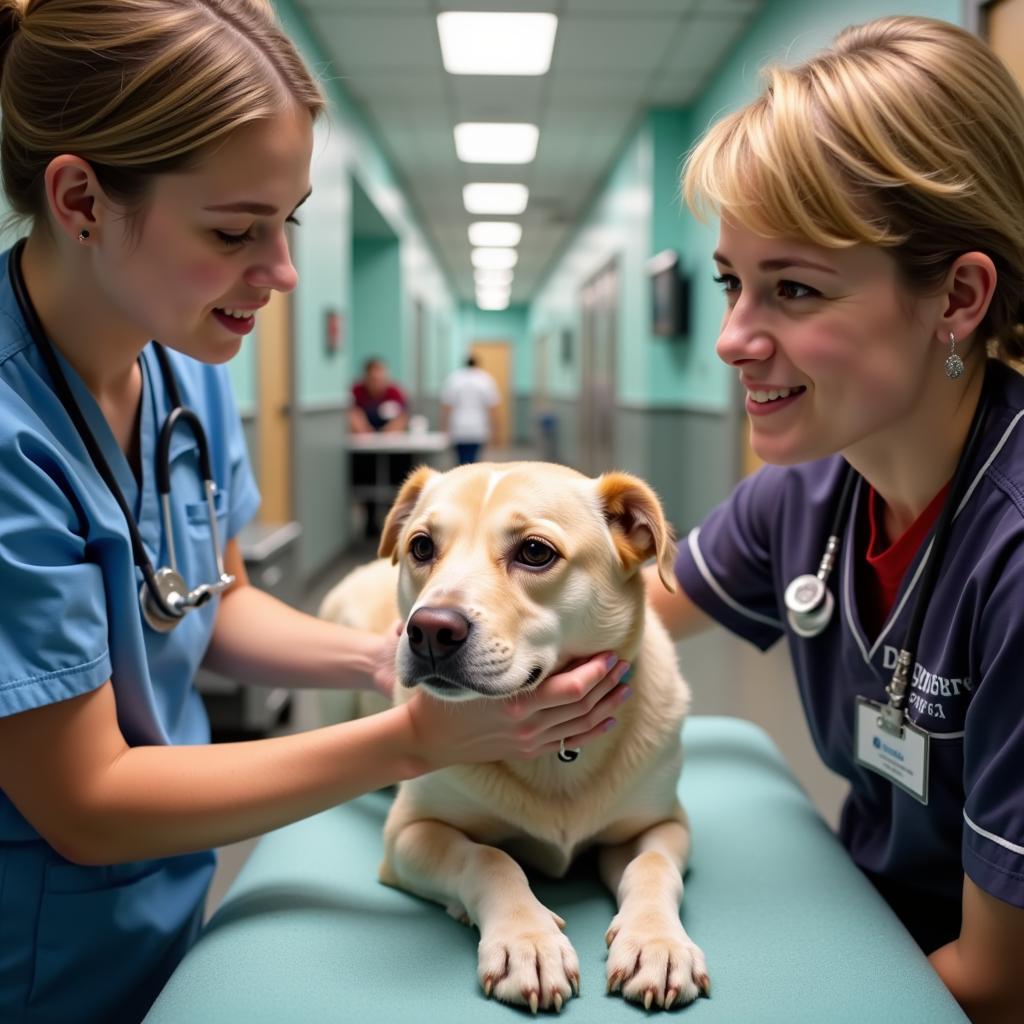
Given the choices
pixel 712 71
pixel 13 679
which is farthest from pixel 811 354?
pixel 712 71

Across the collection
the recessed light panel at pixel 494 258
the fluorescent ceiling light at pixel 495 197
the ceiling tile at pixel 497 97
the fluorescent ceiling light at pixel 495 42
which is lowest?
the fluorescent ceiling light at pixel 495 42

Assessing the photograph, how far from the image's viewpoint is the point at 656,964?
2.73 feet

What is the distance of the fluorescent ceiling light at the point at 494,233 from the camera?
12242mm

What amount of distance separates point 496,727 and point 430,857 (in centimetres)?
19

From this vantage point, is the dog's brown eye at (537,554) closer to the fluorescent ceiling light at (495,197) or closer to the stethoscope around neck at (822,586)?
the stethoscope around neck at (822,586)

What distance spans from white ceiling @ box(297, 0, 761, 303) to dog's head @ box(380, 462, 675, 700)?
4.43 meters

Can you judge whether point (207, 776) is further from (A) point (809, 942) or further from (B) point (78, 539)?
(A) point (809, 942)

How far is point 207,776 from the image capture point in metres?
0.93

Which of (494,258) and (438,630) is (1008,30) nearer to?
(438,630)

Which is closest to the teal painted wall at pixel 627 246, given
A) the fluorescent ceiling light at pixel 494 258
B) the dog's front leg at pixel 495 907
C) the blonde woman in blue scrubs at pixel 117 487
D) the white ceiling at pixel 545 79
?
the white ceiling at pixel 545 79

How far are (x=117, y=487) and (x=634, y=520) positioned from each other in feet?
1.97

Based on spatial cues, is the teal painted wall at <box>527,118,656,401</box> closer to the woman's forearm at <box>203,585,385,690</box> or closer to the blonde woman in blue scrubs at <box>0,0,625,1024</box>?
the woman's forearm at <box>203,585,385,690</box>

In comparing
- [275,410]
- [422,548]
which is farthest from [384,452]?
[422,548]

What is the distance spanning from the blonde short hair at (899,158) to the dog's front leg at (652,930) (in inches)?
26.7
